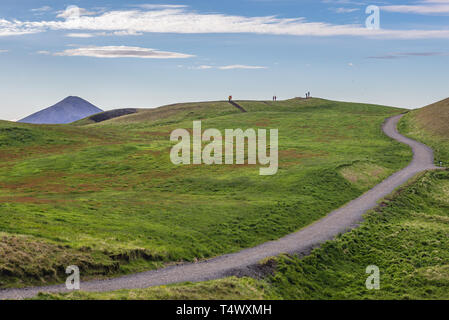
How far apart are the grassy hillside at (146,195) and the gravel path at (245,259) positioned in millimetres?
1151

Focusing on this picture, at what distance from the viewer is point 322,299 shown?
29.0 meters

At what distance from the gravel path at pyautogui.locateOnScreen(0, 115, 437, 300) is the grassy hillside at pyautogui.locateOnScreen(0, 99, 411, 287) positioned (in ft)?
3.78

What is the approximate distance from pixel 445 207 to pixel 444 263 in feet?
76.8

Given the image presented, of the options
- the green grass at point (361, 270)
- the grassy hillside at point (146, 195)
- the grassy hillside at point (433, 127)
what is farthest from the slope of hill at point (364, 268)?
the grassy hillside at point (433, 127)

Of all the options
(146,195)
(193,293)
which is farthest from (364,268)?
(146,195)

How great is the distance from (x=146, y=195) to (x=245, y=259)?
23.9m

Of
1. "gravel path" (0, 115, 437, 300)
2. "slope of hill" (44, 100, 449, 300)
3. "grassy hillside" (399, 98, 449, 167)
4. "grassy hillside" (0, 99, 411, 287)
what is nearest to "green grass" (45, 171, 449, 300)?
"slope of hill" (44, 100, 449, 300)

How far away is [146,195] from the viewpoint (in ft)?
172

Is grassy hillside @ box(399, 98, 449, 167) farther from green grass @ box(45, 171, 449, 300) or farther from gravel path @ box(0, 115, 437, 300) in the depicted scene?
green grass @ box(45, 171, 449, 300)

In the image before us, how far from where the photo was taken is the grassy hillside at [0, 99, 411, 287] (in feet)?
94.6

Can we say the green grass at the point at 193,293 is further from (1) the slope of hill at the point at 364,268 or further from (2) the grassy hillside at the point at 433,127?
(2) the grassy hillside at the point at 433,127
